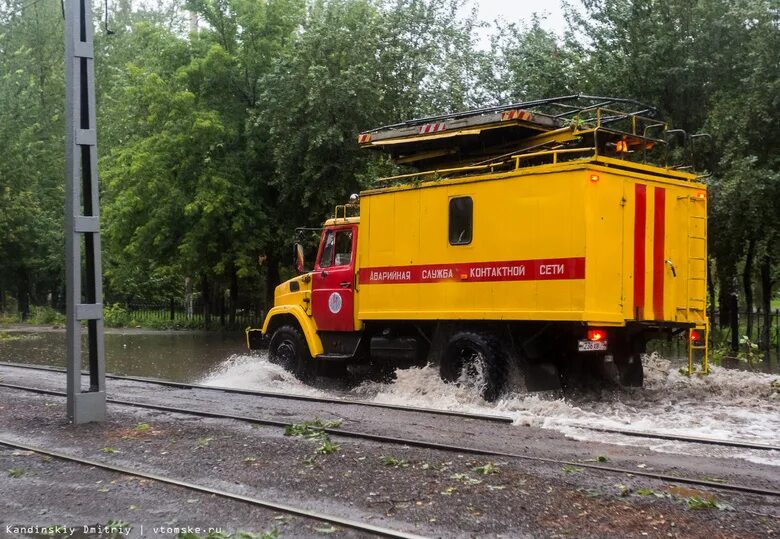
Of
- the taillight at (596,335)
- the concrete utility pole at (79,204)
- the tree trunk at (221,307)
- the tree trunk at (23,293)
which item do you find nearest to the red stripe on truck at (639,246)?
the taillight at (596,335)

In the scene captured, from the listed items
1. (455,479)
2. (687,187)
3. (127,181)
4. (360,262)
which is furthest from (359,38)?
(455,479)

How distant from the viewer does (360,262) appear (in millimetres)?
13320

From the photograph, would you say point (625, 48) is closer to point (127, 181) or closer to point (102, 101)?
point (127, 181)

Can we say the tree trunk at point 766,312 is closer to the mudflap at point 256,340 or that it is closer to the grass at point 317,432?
the mudflap at point 256,340

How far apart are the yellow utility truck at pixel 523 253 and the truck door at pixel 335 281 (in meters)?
0.04

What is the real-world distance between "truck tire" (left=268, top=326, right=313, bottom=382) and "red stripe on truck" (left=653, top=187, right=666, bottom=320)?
592cm

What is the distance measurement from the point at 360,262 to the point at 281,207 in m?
14.7

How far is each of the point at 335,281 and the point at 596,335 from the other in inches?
189

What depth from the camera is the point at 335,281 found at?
45.2ft

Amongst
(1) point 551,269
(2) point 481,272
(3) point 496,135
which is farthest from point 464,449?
(3) point 496,135

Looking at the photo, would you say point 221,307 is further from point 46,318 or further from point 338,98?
point 338,98

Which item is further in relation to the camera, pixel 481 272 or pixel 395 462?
pixel 481 272

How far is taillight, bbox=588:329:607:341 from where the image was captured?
10516 millimetres

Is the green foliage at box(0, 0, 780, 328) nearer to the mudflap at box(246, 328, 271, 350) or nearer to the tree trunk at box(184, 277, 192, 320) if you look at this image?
the tree trunk at box(184, 277, 192, 320)
